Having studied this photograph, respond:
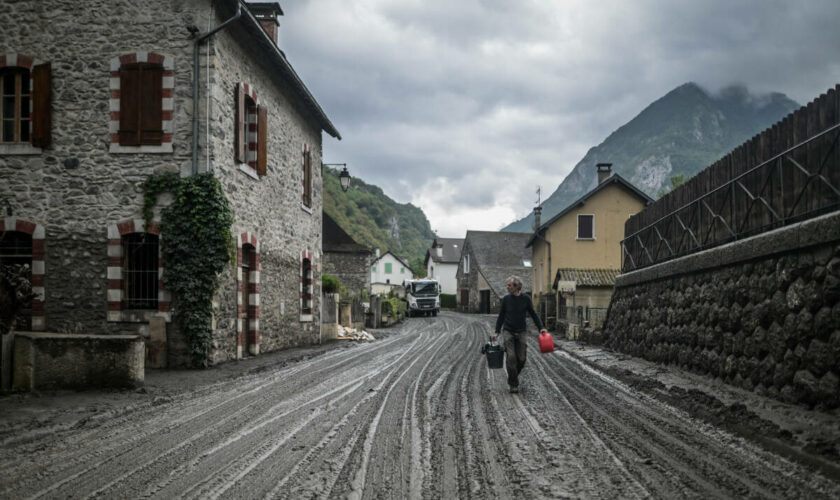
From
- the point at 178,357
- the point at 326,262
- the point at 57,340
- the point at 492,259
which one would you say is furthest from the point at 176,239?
the point at 492,259

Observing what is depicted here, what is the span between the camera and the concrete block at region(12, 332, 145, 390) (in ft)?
30.7

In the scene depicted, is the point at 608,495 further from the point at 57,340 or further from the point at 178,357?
the point at 178,357

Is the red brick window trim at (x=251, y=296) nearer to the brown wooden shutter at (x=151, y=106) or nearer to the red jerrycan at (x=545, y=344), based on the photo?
the brown wooden shutter at (x=151, y=106)

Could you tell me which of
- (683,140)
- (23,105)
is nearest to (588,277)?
(23,105)

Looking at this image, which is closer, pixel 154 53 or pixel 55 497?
pixel 55 497

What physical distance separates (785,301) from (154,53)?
40.7 feet

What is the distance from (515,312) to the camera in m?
10.4

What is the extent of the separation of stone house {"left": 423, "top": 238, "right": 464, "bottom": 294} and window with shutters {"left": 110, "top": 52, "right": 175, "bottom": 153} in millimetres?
68672

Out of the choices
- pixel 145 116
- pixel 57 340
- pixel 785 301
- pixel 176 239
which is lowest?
pixel 57 340

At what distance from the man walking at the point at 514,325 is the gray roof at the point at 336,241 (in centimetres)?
3061

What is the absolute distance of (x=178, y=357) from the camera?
12797mm

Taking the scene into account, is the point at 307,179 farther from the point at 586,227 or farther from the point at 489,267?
the point at 489,267

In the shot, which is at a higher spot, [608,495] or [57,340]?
[57,340]

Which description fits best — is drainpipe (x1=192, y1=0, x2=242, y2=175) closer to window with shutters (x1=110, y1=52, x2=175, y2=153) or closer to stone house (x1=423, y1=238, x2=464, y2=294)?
window with shutters (x1=110, y1=52, x2=175, y2=153)
